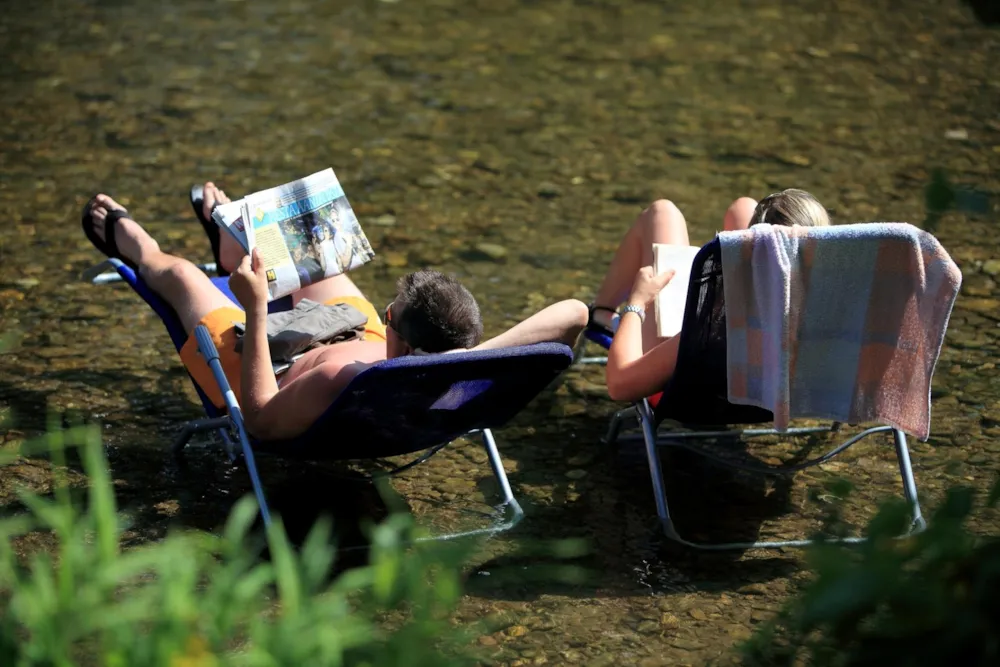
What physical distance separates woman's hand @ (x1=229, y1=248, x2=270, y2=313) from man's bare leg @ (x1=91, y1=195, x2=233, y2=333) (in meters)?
0.47

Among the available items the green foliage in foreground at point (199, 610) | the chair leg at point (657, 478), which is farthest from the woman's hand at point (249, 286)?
the green foliage in foreground at point (199, 610)

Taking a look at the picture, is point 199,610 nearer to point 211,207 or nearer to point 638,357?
point 638,357

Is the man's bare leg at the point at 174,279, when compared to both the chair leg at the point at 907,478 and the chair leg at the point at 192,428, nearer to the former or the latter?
the chair leg at the point at 192,428

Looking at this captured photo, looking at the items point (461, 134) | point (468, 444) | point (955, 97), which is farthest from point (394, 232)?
point (955, 97)

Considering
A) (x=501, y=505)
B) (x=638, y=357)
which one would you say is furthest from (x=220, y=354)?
(x=638, y=357)

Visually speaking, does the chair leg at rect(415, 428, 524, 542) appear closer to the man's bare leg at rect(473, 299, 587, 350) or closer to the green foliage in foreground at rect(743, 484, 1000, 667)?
the man's bare leg at rect(473, 299, 587, 350)

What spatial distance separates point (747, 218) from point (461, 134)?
326 cm

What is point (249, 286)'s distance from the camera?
3854mm

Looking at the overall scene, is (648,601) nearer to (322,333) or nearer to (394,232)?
(322,333)

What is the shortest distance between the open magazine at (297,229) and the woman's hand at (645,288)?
3.22 feet

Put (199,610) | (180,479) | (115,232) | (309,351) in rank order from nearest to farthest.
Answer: (199,610), (309,351), (180,479), (115,232)

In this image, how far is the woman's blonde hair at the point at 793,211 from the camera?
3.87 m

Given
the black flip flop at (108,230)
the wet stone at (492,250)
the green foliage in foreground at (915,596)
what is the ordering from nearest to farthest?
the green foliage in foreground at (915,596) < the black flip flop at (108,230) < the wet stone at (492,250)

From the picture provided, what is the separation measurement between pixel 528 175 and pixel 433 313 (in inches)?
144
